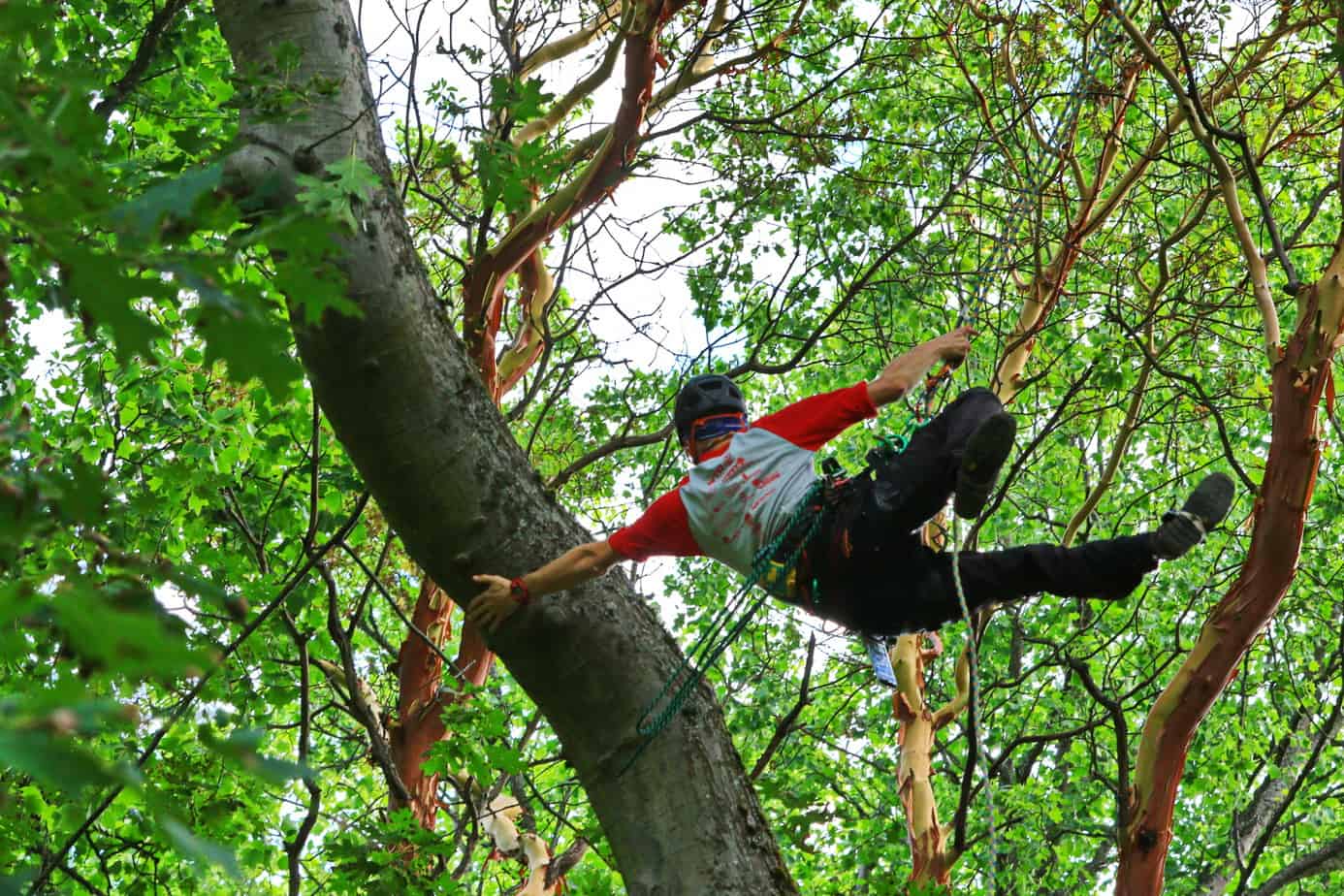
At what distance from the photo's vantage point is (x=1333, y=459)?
10.9 m

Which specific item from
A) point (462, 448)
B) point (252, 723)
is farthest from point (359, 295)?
point (252, 723)

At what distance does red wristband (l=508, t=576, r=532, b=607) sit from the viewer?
3480 mm

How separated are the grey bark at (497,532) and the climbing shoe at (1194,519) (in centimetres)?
130

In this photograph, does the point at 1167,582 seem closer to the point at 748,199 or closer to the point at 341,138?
the point at 748,199

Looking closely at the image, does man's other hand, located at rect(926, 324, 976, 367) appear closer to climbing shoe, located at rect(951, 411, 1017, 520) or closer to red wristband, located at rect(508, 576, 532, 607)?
climbing shoe, located at rect(951, 411, 1017, 520)

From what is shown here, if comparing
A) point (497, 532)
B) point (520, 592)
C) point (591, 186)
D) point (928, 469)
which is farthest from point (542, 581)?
point (591, 186)

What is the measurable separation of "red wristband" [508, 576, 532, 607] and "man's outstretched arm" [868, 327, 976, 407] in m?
1.15

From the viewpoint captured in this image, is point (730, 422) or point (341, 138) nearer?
point (341, 138)

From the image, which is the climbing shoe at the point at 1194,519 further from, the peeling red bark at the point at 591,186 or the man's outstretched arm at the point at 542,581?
the peeling red bark at the point at 591,186

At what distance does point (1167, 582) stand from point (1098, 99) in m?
4.62

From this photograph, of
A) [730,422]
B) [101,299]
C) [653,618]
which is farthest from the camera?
[730,422]

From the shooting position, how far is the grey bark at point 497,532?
340 cm

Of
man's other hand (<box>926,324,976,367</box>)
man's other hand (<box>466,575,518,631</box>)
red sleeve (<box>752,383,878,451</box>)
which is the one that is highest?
man's other hand (<box>926,324,976,367</box>)

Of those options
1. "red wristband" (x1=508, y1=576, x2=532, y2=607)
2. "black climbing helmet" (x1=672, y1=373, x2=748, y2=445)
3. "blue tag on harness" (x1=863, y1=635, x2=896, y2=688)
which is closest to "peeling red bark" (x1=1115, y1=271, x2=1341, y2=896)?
"blue tag on harness" (x1=863, y1=635, x2=896, y2=688)
